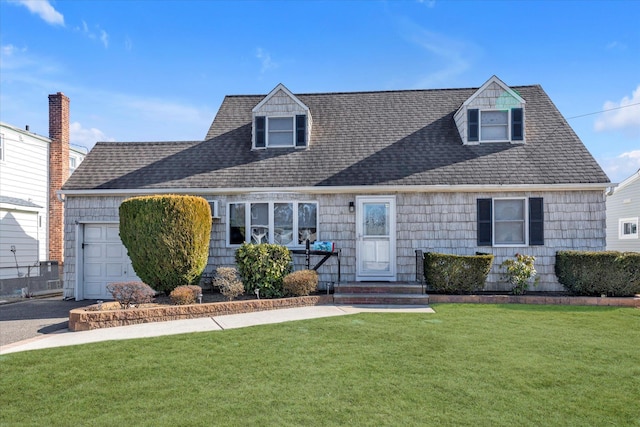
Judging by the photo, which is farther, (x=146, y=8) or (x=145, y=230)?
(x=146, y=8)

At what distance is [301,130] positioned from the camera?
12.8 meters

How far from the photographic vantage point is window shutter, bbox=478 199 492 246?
35.7 feet

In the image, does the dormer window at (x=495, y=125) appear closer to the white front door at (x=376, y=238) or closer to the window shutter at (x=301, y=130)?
the white front door at (x=376, y=238)

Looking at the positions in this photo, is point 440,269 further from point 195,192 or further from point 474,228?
point 195,192

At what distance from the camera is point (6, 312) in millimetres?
9609

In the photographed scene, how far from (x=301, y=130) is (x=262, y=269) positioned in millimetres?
5146

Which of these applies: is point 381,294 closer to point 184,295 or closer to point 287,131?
point 184,295

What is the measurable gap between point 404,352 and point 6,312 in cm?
965

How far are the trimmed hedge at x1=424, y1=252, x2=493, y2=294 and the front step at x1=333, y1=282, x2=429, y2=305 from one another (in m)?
0.57

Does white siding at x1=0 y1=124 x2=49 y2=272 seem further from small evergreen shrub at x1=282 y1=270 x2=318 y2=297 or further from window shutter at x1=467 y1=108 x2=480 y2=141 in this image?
window shutter at x1=467 y1=108 x2=480 y2=141

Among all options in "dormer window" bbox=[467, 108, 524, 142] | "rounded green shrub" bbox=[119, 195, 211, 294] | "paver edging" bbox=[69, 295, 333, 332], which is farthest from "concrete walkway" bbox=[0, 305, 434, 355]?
"dormer window" bbox=[467, 108, 524, 142]

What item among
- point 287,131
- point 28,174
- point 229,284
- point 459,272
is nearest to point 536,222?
point 459,272

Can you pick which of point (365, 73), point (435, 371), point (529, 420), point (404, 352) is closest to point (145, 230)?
point (404, 352)

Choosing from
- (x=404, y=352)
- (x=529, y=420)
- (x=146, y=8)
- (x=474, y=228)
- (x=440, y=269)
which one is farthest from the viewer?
A: (x=146, y=8)
